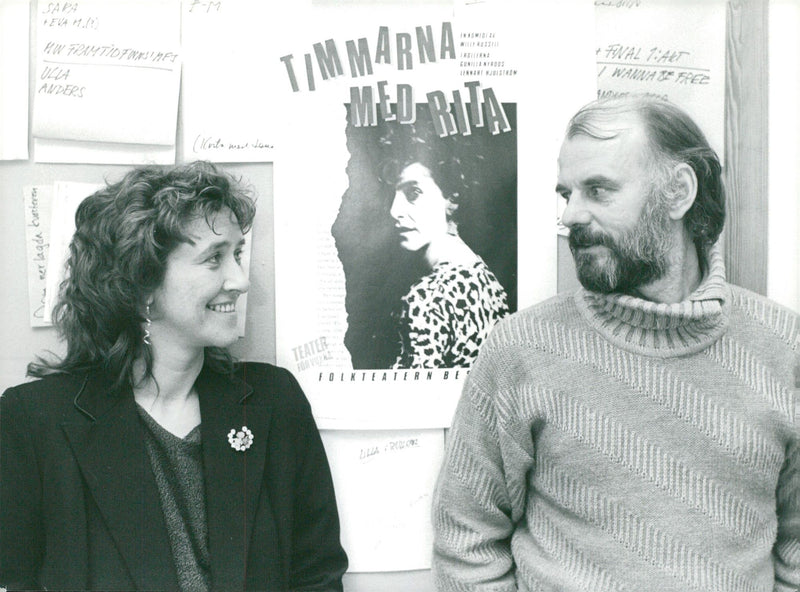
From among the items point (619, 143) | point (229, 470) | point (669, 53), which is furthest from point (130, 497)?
point (669, 53)

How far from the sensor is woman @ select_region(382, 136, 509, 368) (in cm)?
116

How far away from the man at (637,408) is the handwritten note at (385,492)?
15 centimetres

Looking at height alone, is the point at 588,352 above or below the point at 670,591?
above

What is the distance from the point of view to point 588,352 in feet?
3.34

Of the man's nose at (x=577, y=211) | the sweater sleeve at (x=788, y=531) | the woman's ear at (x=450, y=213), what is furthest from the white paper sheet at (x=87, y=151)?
the sweater sleeve at (x=788, y=531)

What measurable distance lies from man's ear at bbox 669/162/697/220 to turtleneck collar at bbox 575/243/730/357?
0.09 m

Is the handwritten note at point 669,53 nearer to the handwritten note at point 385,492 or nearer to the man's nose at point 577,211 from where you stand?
the man's nose at point 577,211

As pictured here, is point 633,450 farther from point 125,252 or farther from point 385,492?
point 125,252

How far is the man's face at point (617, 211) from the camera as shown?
38.9 inches

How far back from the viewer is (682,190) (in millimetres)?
1020

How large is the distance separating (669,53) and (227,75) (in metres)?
0.70

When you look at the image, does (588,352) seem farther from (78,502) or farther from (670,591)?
(78,502)

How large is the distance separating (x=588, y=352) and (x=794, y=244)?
0.44 metres

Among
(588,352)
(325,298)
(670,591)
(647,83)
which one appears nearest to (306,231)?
(325,298)
